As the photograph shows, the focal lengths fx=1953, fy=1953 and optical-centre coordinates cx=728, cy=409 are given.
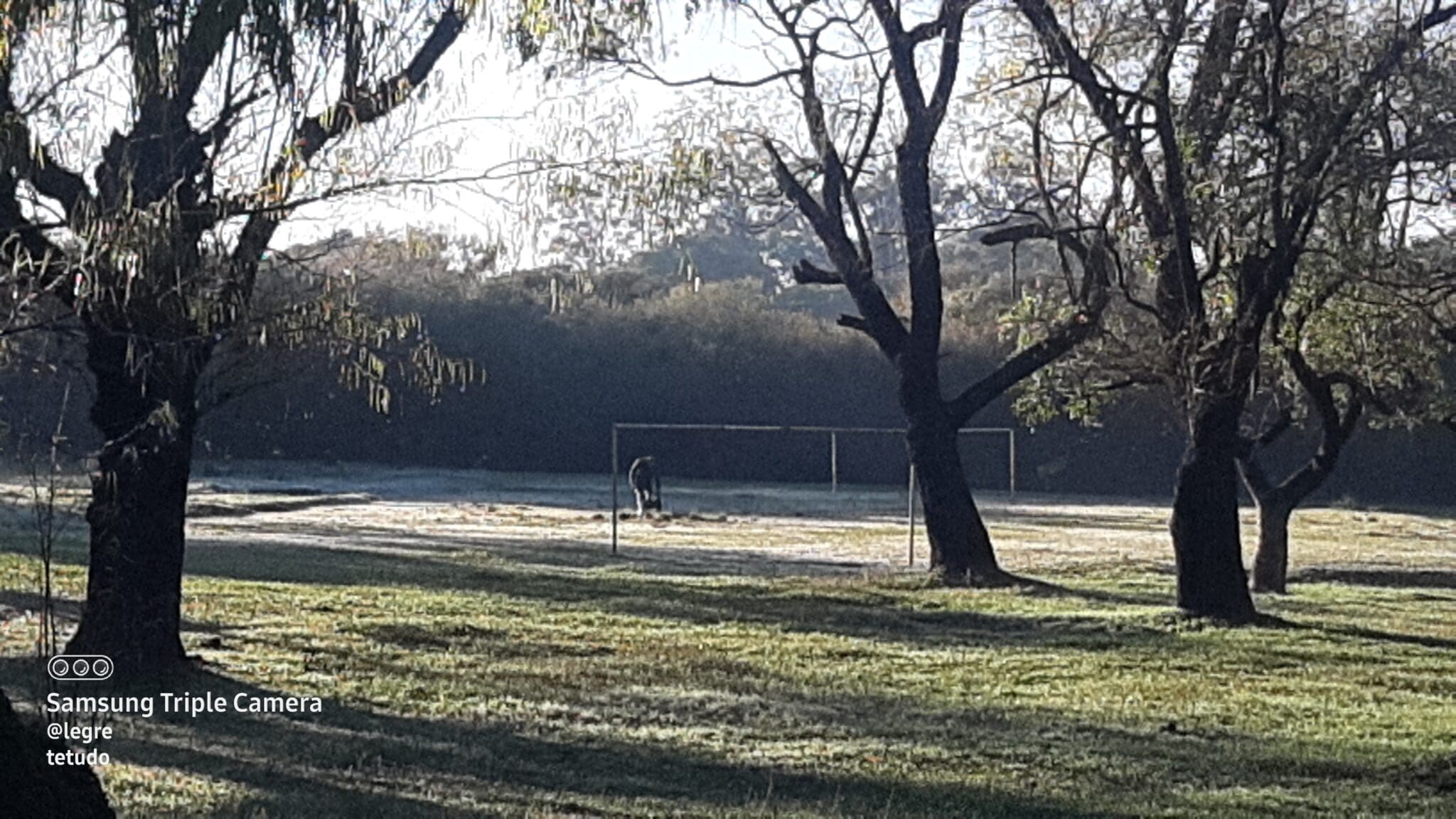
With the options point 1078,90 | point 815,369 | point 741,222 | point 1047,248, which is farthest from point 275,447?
point 1078,90

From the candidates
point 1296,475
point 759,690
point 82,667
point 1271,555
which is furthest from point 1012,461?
point 82,667

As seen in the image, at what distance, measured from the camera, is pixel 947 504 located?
874 inches

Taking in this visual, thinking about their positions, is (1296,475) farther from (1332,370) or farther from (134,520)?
(134,520)

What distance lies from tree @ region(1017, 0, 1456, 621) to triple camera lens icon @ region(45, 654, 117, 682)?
931cm

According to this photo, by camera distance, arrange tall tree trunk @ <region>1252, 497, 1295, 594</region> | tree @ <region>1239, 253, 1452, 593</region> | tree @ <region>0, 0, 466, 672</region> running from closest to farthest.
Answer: tree @ <region>0, 0, 466, 672</region>
tree @ <region>1239, 253, 1452, 593</region>
tall tree trunk @ <region>1252, 497, 1295, 594</region>

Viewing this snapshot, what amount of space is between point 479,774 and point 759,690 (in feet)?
12.5

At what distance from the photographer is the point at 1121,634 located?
1684 cm

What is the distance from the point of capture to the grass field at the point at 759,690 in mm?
8703

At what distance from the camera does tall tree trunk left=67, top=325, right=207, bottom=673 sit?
37.1ft

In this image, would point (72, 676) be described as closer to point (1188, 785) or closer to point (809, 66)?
point (1188, 785)

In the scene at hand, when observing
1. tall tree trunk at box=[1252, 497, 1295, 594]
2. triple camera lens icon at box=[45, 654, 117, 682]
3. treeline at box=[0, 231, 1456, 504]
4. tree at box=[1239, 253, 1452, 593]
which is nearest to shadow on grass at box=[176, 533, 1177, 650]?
tall tree trunk at box=[1252, 497, 1295, 594]

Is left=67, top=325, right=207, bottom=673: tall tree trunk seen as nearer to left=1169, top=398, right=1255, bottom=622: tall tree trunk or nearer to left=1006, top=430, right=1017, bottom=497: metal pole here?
left=1169, top=398, right=1255, bottom=622: tall tree trunk

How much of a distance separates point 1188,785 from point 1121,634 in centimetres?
767

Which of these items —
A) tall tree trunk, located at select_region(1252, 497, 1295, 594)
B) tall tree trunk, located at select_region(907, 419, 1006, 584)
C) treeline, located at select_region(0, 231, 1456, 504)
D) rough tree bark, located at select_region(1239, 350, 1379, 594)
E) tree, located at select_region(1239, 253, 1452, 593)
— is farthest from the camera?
treeline, located at select_region(0, 231, 1456, 504)
